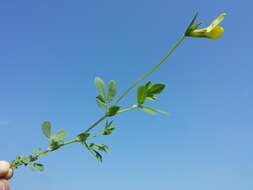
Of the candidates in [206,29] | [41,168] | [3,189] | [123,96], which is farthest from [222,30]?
[3,189]

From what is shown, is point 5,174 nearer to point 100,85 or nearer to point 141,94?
point 100,85

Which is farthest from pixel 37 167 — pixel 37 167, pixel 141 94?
pixel 141 94

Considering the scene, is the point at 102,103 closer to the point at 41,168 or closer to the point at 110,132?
the point at 110,132

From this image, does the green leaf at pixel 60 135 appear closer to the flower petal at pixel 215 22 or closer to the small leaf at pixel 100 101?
the small leaf at pixel 100 101

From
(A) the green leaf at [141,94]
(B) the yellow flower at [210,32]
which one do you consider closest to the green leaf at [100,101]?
(A) the green leaf at [141,94]

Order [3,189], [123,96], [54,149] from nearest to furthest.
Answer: [123,96], [54,149], [3,189]
